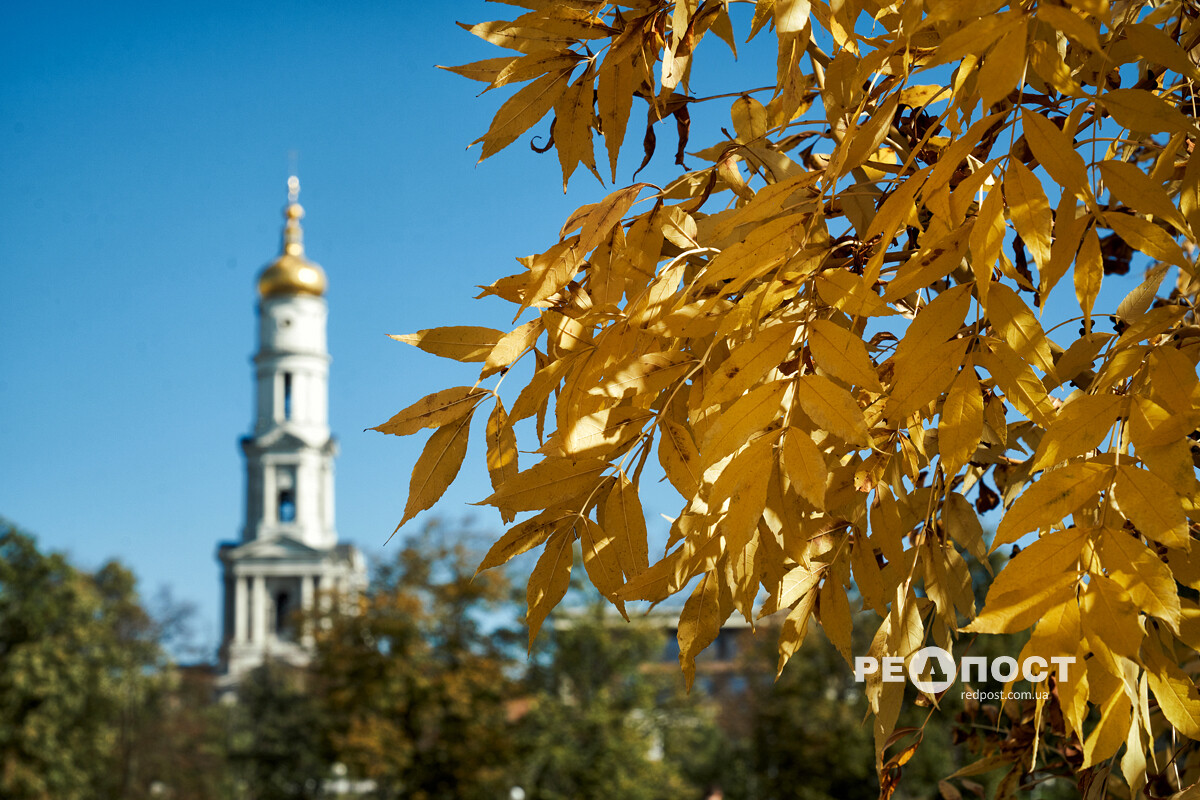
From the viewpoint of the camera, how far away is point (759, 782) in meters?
17.0

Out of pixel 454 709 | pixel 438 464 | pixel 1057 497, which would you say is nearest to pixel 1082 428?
pixel 1057 497

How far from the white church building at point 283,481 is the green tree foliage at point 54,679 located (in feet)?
51.9

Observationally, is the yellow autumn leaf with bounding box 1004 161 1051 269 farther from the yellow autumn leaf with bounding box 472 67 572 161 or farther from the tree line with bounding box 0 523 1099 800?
the tree line with bounding box 0 523 1099 800

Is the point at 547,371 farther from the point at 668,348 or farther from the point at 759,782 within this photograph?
the point at 759,782

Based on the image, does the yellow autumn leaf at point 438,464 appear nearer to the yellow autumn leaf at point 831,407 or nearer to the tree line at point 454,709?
the yellow autumn leaf at point 831,407

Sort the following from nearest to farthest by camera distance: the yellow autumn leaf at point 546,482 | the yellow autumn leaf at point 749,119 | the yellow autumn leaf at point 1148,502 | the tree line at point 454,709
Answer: the yellow autumn leaf at point 1148,502 < the yellow autumn leaf at point 546,482 < the yellow autumn leaf at point 749,119 < the tree line at point 454,709

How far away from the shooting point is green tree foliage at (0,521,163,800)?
18234mm

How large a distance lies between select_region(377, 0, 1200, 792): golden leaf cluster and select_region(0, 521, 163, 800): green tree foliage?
2023 centimetres

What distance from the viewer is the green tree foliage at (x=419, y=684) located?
16.8 metres

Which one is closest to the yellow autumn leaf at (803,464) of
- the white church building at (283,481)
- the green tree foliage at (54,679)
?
the green tree foliage at (54,679)

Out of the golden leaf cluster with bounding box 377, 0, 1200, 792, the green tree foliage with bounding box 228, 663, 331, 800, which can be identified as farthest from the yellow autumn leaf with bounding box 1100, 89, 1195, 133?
the green tree foliage with bounding box 228, 663, 331, 800

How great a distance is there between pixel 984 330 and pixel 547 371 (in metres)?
0.34

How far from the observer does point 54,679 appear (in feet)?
61.8

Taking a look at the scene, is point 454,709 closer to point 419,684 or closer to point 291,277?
point 419,684
